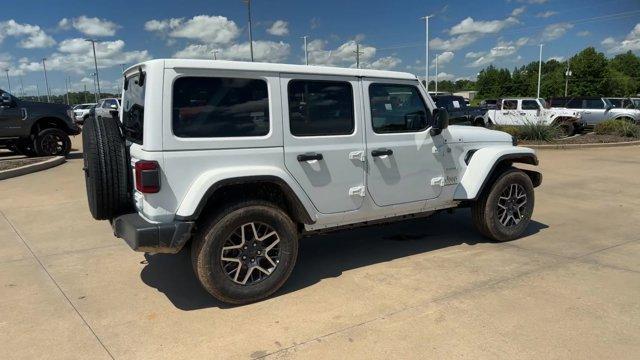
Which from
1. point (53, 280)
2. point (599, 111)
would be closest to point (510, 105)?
point (599, 111)

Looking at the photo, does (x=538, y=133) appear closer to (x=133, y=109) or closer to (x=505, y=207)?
(x=505, y=207)

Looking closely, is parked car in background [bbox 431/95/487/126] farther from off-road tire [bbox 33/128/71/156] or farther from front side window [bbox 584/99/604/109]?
off-road tire [bbox 33/128/71/156]

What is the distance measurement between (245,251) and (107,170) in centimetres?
119

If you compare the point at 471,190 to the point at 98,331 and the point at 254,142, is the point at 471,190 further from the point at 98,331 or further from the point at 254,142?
the point at 98,331

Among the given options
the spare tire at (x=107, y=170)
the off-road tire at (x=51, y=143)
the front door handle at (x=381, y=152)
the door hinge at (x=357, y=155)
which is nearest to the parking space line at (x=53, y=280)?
the spare tire at (x=107, y=170)

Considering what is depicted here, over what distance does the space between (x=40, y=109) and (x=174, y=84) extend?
35.1 ft

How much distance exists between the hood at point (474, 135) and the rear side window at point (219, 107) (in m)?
2.10

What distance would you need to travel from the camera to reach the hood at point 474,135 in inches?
193

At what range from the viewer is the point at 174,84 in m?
3.42

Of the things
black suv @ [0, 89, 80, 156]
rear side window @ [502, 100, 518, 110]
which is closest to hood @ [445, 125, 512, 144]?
black suv @ [0, 89, 80, 156]

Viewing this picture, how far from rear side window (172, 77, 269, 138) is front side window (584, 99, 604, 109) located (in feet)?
66.4

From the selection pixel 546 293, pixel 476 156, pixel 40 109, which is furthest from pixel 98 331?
pixel 40 109

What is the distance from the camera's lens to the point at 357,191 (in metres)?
4.21

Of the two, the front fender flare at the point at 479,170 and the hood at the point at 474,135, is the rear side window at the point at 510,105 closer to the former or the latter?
the hood at the point at 474,135
